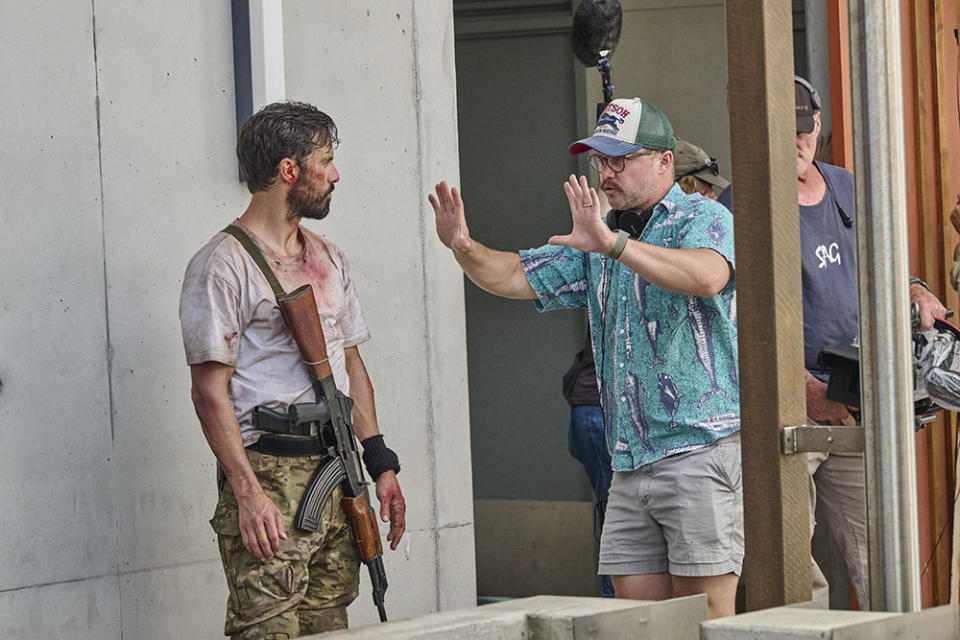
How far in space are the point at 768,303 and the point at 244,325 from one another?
161cm

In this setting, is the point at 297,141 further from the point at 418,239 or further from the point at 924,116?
the point at 924,116

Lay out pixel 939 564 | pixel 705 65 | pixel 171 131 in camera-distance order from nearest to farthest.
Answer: pixel 171 131
pixel 939 564
pixel 705 65

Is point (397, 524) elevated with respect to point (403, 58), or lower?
lower

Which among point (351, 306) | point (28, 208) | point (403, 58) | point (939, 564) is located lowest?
point (939, 564)

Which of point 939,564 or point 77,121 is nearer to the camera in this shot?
point 77,121

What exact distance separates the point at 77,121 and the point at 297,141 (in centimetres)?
72

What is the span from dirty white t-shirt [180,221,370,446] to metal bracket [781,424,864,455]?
1607 millimetres

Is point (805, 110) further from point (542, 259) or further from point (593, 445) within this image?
point (593, 445)

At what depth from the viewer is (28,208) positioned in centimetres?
383

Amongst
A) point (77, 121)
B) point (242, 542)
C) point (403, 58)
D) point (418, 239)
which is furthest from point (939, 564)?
point (77, 121)

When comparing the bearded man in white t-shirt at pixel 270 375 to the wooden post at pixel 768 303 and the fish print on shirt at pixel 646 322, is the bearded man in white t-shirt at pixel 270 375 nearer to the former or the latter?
the fish print on shirt at pixel 646 322

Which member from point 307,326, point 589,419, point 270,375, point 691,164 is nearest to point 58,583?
point 270,375

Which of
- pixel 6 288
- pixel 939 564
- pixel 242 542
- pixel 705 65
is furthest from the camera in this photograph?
pixel 705 65

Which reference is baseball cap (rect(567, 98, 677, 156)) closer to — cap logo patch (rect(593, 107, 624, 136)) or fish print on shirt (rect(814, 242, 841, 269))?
cap logo patch (rect(593, 107, 624, 136))
